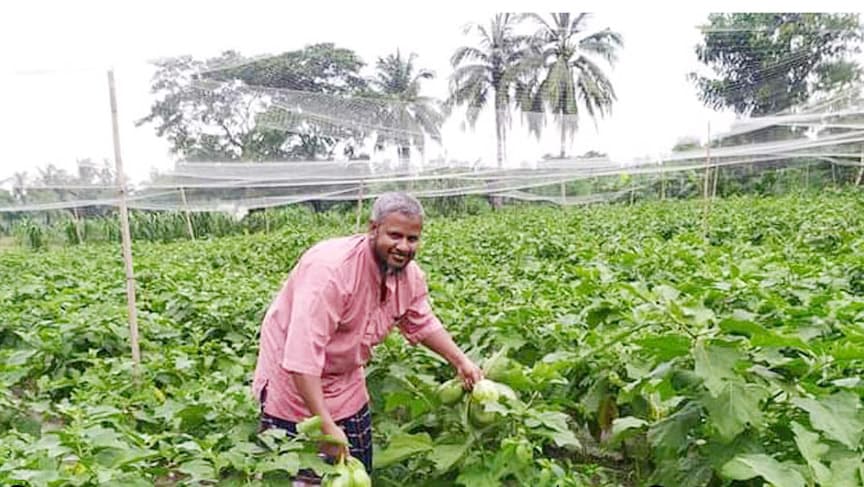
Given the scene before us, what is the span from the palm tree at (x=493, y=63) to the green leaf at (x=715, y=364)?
69.0ft

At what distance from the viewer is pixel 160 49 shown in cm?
578

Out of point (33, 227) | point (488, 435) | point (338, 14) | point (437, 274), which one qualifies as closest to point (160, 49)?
point (338, 14)

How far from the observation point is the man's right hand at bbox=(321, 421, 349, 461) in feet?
6.62

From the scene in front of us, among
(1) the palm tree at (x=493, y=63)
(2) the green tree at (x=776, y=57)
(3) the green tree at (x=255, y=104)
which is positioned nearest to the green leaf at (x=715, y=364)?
(3) the green tree at (x=255, y=104)

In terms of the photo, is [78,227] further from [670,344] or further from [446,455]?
[670,344]

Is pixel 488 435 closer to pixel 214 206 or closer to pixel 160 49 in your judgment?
pixel 160 49

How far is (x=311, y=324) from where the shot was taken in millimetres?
2172

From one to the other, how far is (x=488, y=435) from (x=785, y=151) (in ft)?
48.3

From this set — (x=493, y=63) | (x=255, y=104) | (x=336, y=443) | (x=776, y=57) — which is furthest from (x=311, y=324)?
(x=493, y=63)

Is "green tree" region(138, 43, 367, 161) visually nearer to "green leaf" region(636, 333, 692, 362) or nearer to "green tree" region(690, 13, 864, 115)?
"green tree" region(690, 13, 864, 115)

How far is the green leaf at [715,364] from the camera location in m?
1.77

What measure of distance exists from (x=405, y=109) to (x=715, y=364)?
11.2m

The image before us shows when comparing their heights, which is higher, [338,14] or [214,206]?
[338,14]

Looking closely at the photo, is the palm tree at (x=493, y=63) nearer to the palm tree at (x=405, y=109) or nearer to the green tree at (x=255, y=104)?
the palm tree at (x=405, y=109)
